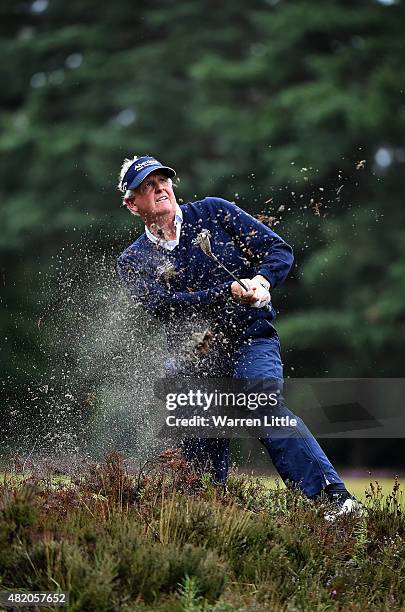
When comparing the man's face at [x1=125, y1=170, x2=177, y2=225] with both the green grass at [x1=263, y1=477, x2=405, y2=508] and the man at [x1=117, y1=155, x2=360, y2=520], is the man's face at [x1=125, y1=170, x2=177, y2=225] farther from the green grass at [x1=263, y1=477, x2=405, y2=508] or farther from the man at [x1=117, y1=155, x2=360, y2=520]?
the green grass at [x1=263, y1=477, x2=405, y2=508]

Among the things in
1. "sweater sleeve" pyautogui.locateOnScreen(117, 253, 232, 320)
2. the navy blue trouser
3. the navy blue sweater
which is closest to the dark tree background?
"sweater sleeve" pyautogui.locateOnScreen(117, 253, 232, 320)

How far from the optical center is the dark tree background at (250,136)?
18000 millimetres

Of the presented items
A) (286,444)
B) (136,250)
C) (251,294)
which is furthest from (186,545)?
(136,250)

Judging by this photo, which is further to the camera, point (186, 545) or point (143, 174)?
point (143, 174)

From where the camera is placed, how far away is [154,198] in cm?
752

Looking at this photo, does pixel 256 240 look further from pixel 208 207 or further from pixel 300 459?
pixel 300 459

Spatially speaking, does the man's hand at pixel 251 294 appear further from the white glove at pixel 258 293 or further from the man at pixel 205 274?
the man at pixel 205 274

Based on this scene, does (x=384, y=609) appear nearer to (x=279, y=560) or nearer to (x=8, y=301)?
(x=279, y=560)

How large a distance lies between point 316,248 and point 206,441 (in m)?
10.7

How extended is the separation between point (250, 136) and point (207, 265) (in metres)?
11.6

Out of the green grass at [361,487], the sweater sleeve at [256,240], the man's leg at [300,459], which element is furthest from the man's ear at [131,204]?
the green grass at [361,487]

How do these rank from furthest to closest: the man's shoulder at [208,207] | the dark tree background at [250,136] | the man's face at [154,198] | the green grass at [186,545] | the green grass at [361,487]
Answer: the dark tree background at [250,136]
the man's shoulder at [208,207]
the man's face at [154,198]
the green grass at [361,487]
the green grass at [186,545]

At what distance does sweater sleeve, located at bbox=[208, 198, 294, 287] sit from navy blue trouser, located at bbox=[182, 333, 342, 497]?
43cm

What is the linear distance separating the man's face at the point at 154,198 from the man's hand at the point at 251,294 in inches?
33.7
